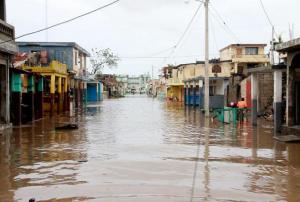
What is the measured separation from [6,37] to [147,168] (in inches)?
519

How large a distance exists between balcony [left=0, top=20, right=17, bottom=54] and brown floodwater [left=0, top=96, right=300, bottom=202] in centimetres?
405

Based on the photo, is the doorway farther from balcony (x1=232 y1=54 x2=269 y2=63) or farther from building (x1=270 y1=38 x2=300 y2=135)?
balcony (x1=232 y1=54 x2=269 y2=63)

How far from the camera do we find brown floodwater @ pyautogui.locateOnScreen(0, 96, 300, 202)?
9000 millimetres

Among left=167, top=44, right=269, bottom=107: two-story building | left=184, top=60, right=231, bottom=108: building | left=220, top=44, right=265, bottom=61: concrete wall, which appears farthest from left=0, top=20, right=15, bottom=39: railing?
left=220, top=44, right=265, bottom=61: concrete wall

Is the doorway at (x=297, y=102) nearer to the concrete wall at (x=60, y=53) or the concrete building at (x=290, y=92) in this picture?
the concrete building at (x=290, y=92)

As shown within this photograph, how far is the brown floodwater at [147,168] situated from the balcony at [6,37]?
4.05m

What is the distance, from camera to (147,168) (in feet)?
38.4

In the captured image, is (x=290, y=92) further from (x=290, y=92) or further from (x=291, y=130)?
(x=291, y=130)

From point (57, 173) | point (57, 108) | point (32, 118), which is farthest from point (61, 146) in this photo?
point (57, 108)

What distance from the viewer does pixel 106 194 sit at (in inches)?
351

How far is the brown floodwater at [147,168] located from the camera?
9000mm

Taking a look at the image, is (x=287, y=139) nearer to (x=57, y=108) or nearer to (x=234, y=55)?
(x=57, y=108)

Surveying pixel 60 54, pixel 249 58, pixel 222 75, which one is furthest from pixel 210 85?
pixel 60 54

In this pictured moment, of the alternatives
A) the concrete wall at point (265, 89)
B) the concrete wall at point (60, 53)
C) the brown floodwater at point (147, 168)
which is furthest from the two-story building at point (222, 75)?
the brown floodwater at point (147, 168)
